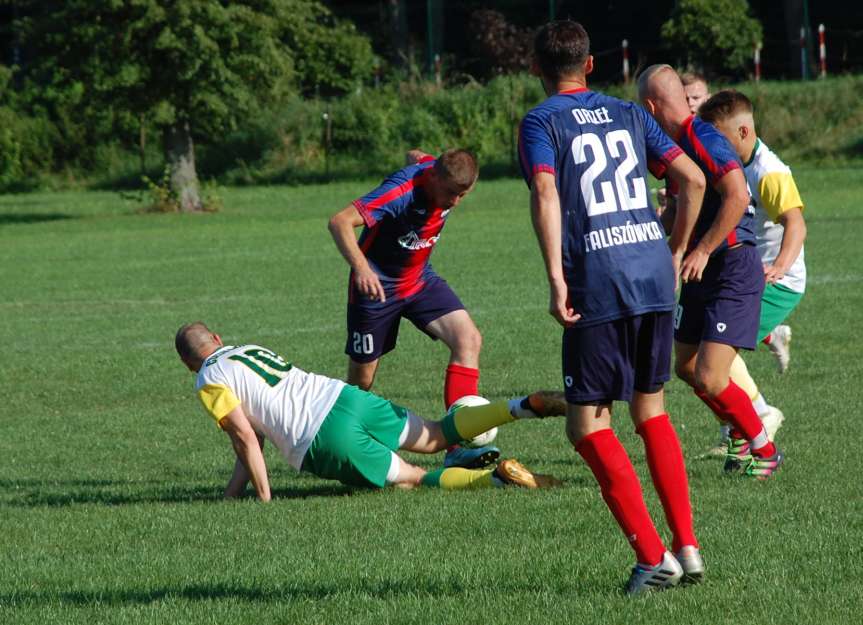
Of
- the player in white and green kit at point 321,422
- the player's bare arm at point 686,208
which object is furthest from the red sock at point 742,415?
A: the player's bare arm at point 686,208

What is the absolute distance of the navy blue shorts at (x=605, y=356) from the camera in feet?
16.1

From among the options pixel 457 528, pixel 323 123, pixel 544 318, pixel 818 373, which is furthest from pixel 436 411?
pixel 323 123

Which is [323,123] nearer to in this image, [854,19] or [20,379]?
[854,19]

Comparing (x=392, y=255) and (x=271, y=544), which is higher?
(x=392, y=255)

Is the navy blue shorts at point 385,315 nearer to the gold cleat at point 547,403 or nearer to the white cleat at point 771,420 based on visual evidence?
the gold cleat at point 547,403

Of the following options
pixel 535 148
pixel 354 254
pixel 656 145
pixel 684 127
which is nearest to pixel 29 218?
pixel 354 254

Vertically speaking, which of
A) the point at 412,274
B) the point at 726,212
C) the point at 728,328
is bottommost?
the point at 728,328

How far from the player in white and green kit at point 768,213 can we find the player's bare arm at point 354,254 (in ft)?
6.22

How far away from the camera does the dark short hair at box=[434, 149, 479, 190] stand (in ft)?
25.3

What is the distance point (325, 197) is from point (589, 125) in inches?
1264

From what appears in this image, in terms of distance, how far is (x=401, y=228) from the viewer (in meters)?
8.23

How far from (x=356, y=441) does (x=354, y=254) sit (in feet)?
3.39

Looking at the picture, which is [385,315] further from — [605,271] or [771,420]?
[605,271]

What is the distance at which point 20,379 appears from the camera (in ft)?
41.0
